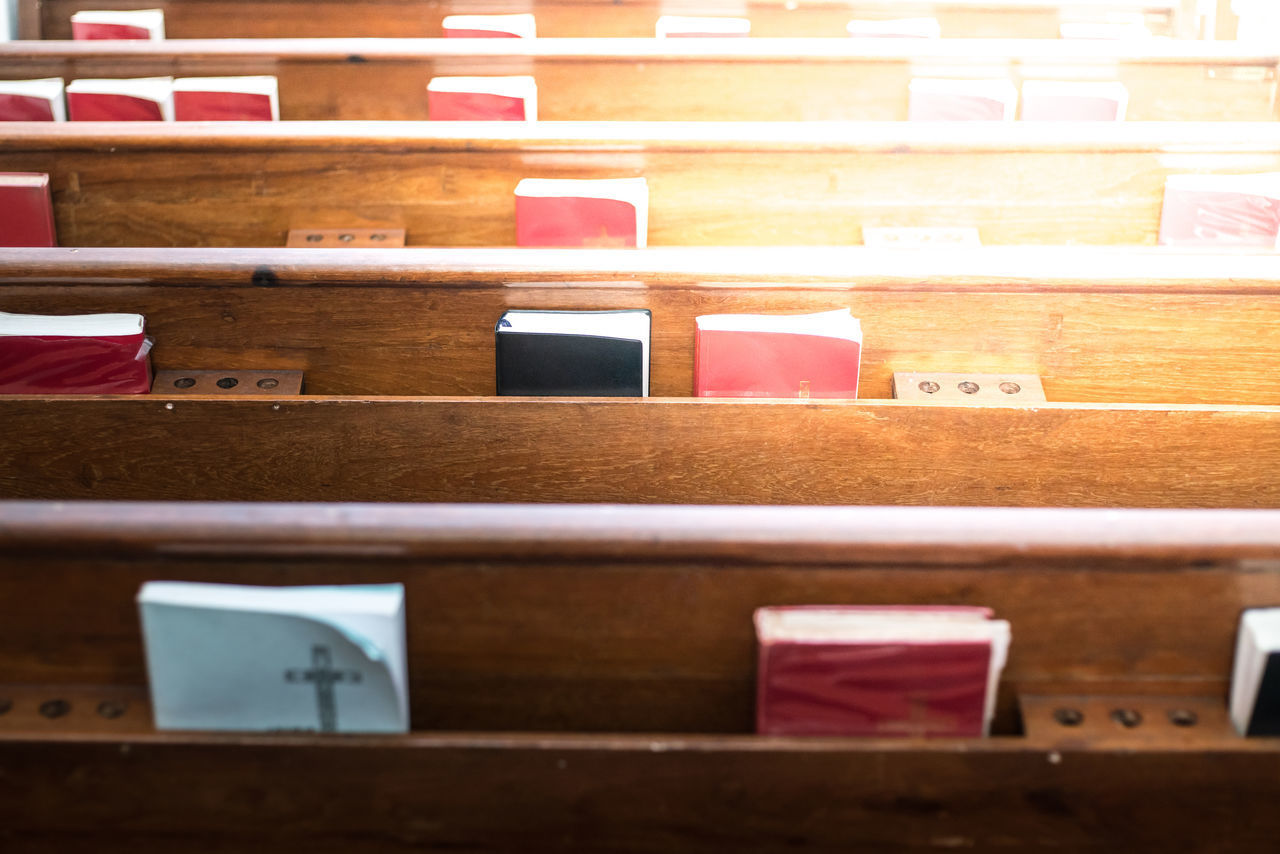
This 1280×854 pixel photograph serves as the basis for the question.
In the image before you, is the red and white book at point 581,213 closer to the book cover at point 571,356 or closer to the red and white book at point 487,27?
the book cover at point 571,356

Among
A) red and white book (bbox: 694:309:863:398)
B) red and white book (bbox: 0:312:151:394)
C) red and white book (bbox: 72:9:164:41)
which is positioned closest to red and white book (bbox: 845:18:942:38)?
red and white book (bbox: 72:9:164:41)

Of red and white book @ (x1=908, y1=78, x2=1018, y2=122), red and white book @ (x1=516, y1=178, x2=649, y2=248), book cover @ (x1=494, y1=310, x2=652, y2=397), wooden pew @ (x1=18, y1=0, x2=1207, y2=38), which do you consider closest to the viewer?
book cover @ (x1=494, y1=310, x2=652, y2=397)

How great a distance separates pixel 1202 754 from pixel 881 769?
239mm

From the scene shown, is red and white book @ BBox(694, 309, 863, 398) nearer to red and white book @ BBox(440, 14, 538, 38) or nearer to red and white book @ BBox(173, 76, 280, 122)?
red and white book @ BBox(173, 76, 280, 122)

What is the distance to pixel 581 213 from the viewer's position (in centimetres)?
183

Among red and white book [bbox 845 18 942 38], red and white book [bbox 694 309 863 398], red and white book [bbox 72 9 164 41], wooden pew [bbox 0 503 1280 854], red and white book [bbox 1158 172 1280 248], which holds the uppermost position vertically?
red and white book [bbox 72 9 164 41]

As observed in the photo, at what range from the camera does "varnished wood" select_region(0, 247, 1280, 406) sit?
1.42 metres

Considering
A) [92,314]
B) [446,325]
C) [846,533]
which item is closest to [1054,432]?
[846,533]

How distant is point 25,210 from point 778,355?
4.35 ft

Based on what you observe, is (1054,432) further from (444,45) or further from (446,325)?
(444,45)

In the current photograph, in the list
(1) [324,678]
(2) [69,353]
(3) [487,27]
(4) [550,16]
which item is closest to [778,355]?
(1) [324,678]

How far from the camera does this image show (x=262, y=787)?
2.94ft

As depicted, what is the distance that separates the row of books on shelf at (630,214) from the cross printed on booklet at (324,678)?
109 centimetres

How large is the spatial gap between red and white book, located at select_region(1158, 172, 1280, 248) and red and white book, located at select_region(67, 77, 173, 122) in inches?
82.5
